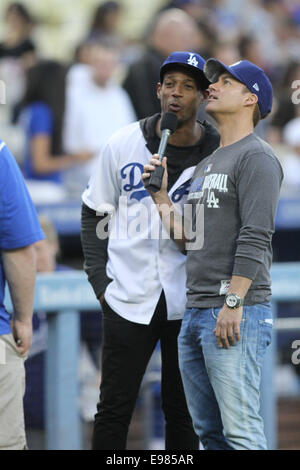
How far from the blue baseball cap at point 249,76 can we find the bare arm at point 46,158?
3.92 m

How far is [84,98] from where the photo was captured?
7.23 metres

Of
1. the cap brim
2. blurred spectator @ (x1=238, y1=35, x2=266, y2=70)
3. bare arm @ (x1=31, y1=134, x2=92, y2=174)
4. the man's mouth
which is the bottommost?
the man's mouth

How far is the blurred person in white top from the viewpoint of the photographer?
721cm

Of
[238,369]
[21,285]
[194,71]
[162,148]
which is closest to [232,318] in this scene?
[238,369]

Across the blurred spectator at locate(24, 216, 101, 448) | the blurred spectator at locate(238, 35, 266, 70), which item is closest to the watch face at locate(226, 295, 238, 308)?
the blurred spectator at locate(24, 216, 101, 448)

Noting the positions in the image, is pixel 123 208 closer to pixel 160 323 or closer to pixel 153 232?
pixel 153 232

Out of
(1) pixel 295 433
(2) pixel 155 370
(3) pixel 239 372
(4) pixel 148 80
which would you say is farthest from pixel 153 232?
(4) pixel 148 80

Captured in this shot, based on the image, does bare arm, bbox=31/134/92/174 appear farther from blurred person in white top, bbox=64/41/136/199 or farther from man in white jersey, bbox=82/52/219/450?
man in white jersey, bbox=82/52/219/450

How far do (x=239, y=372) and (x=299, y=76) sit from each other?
5.54 metres

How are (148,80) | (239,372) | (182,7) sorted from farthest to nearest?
1. (182,7)
2. (148,80)
3. (239,372)

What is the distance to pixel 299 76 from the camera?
8.15 metres

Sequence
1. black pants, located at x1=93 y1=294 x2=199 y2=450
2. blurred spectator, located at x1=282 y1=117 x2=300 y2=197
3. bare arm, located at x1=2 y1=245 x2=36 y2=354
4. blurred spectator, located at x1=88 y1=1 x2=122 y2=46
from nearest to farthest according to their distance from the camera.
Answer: bare arm, located at x1=2 y1=245 x2=36 y2=354 < black pants, located at x1=93 y1=294 x2=199 y2=450 < blurred spectator, located at x1=282 y1=117 x2=300 y2=197 < blurred spectator, located at x1=88 y1=1 x2=122 y2=46

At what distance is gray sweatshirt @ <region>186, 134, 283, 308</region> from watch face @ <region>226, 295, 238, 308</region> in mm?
84

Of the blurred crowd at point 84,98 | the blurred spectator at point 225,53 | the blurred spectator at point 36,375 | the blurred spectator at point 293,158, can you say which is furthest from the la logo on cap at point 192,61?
the blurred spectator at point 225,53
